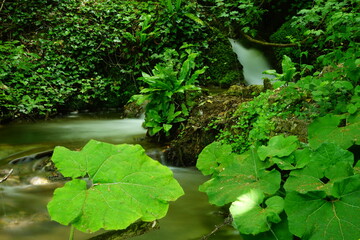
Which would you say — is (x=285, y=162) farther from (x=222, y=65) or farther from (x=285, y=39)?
(x=285, y=39)

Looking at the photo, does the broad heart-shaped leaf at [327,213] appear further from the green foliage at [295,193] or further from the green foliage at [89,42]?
the green foliage at [89,42]

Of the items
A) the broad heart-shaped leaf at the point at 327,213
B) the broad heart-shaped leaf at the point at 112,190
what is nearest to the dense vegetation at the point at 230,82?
the broad heart-shaped leaf at the point at 327,213

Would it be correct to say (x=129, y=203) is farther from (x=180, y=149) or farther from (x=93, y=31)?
(x=93, y=31)

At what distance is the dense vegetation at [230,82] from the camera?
4.40ft

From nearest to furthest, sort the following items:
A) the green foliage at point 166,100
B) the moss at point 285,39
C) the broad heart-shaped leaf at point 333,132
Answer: the broad heart-shaped leaf at point 333,132
the green foliage at point 166,100
the moss at point 285,39

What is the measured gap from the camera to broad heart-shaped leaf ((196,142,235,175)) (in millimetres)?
2133

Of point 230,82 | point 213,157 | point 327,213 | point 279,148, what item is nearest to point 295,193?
point 327,213

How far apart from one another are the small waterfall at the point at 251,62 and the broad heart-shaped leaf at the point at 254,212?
733 centimetres

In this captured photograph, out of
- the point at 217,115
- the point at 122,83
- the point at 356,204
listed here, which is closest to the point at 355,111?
the point at 356,204

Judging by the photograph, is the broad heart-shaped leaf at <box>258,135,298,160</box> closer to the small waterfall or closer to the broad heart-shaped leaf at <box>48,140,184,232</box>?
the broad heart-shaped leaf at <box>48,140,184,232</box>

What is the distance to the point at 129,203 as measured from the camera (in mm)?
1134

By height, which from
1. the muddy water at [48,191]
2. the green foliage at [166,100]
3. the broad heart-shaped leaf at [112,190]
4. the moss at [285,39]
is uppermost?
the moss at [285,39]

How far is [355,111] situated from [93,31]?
752 centimetres

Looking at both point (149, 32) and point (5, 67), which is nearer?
point (5, 67)
